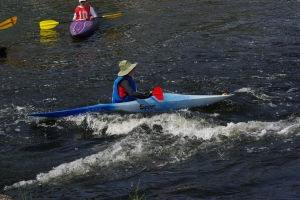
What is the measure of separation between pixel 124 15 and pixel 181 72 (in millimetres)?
7382

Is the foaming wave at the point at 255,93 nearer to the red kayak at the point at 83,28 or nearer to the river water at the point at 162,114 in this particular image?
the river water at the point at 162,114

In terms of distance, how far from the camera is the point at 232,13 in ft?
55.9

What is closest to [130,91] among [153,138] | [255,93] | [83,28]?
[153,138]

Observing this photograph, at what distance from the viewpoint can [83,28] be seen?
15383 mm

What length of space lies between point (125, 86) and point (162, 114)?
85 centimetres

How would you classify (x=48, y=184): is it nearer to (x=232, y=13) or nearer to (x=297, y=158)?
(x=297, y=158)

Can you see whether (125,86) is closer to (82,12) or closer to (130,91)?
(130,91)

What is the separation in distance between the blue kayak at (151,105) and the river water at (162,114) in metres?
0.13

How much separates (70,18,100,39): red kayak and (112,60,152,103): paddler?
264 inches

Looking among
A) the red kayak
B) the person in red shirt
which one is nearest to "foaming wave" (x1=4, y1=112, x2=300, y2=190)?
the red kayak

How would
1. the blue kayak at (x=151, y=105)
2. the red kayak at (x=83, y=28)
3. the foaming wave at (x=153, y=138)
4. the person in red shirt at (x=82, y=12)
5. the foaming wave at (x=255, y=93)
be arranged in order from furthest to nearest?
the person in red shirt at (x=82, y=12) → the red kayak at (x=83, y=28) → the foaming wave at (x=255, y=93) → the blue kayak at (x=151, y=105) → the foaming wave at (x=153, y=138)

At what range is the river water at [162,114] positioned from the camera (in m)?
6.41

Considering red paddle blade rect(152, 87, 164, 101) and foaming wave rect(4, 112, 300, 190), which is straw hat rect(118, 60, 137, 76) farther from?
foaming wave rect(4, 112, 300, 190)

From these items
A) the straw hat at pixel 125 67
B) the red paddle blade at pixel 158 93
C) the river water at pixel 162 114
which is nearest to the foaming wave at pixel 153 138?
the river water at pixel 162 114
